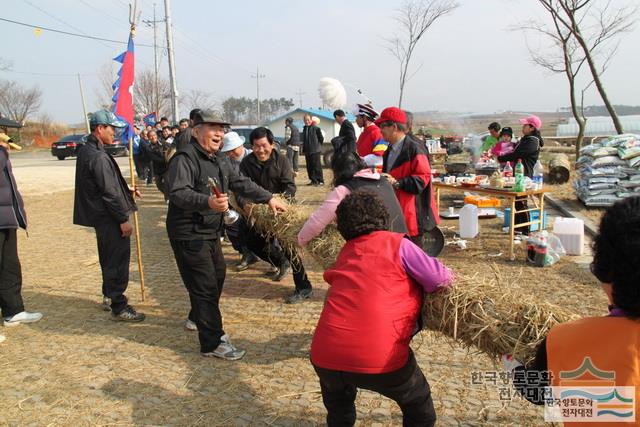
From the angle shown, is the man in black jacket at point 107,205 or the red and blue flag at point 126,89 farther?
the red and blue flag at point 126,89

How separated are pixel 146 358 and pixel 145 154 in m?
10.7

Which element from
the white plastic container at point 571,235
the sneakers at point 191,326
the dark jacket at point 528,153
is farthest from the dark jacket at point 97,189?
the dark jacket at point 528,153

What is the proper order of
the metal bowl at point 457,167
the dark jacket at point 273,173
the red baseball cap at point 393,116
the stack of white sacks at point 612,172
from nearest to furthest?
the red baseball cap at point 393,116, the dark jacket at point 273,173, the stack of white sacks at point 612,172, the metal bowl at point 457,167

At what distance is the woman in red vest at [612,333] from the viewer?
129 cm

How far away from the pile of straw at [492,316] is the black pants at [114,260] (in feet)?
10.4

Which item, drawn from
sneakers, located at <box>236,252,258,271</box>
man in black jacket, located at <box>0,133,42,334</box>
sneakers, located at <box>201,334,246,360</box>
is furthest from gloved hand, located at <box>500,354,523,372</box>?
sneakers, located at <box>236,252,258,271</box>

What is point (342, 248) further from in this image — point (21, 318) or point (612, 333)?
point (21, 318)

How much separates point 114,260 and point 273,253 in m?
1.67

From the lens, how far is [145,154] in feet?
43.9

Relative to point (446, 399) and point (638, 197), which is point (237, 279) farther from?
point (638, 197)

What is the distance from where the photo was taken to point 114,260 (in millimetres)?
4387

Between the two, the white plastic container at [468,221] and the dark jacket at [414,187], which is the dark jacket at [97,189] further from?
the white plastic container at [468,221]

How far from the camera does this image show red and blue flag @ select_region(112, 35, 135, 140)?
504 cm

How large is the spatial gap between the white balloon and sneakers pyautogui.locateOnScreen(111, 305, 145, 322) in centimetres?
3150
